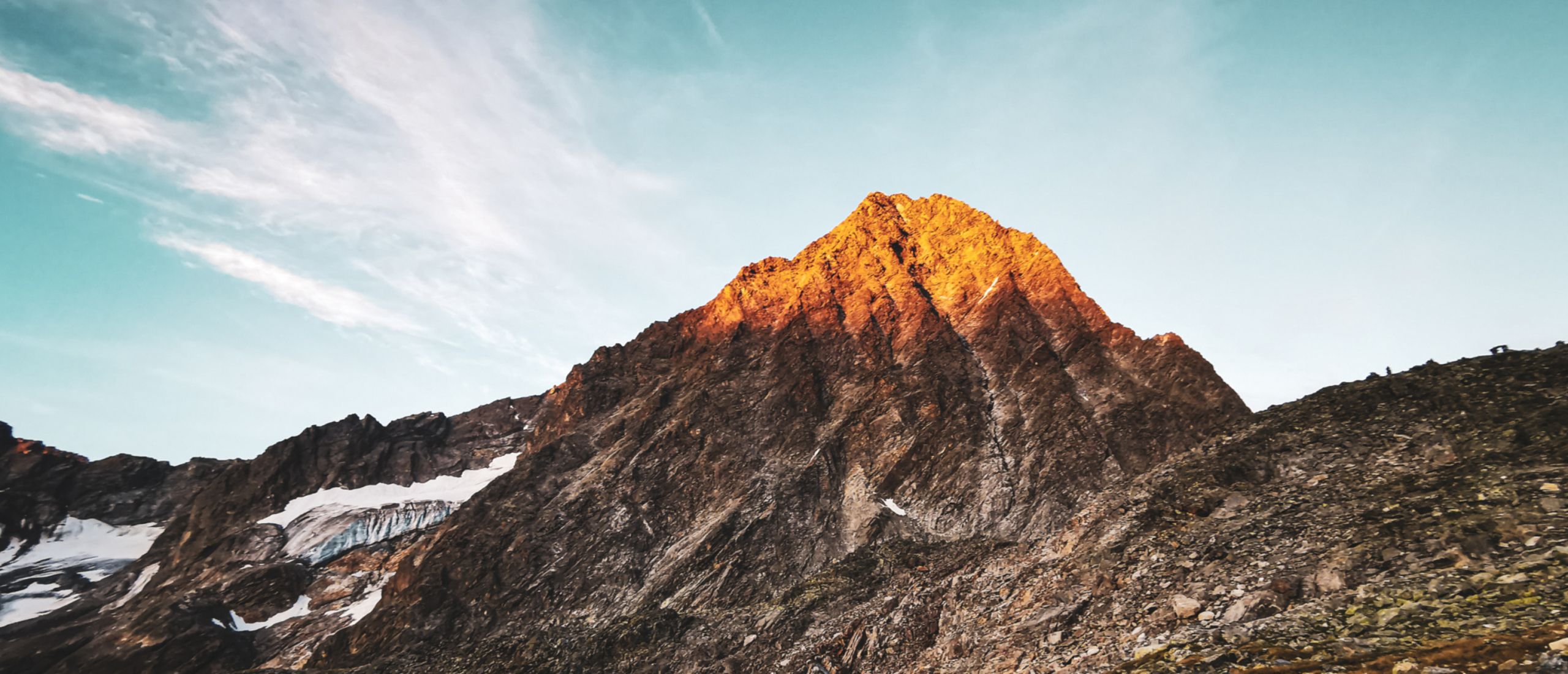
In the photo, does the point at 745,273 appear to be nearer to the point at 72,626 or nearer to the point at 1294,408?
the point at 1294,408

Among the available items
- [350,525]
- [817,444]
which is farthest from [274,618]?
[817,444]

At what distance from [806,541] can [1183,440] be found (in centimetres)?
2981

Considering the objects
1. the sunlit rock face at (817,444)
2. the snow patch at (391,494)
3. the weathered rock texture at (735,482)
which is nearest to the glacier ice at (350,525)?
the snow patch at (391,494)

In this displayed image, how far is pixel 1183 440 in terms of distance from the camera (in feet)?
176

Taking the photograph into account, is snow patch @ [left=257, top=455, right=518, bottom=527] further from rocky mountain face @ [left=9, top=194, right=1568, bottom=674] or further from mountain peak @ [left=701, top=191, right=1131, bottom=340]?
mountain peak @ [left=701, top=191, right=1131, bottom=340]

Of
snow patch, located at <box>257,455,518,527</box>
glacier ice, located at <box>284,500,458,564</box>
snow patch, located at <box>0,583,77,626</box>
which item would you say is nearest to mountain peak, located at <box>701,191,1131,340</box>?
snow patch, located at <box>257,455,518,527</box>

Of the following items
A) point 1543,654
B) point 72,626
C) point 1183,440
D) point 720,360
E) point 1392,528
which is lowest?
point 72,626

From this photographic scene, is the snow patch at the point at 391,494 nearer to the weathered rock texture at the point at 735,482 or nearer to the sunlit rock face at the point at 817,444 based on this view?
the weathered rock texture at the point at 735,482

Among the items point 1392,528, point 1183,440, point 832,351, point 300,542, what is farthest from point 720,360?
point 1392,528

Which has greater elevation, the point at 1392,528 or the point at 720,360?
the point at 720,360

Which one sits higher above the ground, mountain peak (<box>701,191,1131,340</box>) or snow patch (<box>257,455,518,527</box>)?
mountain peak (<box>701,191,1131,340</box>)

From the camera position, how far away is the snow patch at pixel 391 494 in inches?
3516

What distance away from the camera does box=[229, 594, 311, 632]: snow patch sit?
68.2 metres

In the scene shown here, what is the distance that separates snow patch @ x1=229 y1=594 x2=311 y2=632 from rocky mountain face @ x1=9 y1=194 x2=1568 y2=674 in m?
0.38
